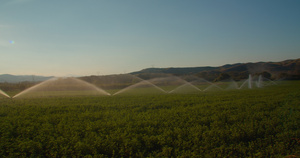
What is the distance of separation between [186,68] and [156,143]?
19374 cm

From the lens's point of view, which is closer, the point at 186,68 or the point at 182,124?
the point at 182,124

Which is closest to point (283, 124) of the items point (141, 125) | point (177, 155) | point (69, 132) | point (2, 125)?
point (177, 155)

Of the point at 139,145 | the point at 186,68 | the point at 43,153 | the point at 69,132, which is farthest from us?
the point at 186,68

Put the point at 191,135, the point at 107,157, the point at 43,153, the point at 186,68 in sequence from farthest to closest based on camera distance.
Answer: the point at 186,68
the point at 191,135
the point at 43,153
the point at 107,157

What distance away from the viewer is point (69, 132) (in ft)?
21.7

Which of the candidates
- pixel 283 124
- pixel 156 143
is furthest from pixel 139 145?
pixel 283 124

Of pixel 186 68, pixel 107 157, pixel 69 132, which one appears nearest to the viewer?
pixel 107 157

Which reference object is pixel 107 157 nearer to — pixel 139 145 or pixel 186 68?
pixel 139 145

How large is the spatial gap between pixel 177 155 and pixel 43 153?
12.1 ft

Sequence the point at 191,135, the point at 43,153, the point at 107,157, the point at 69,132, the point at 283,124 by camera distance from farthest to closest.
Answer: the point at 283,124 < the point at 69,132 < the point at 191,135 < the point at 43,153 < the point at 107,157

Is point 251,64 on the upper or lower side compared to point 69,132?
upper

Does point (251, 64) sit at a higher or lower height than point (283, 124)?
higher

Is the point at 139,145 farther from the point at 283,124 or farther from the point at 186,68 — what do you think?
the point at 186,68

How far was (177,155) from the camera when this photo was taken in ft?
16.4
